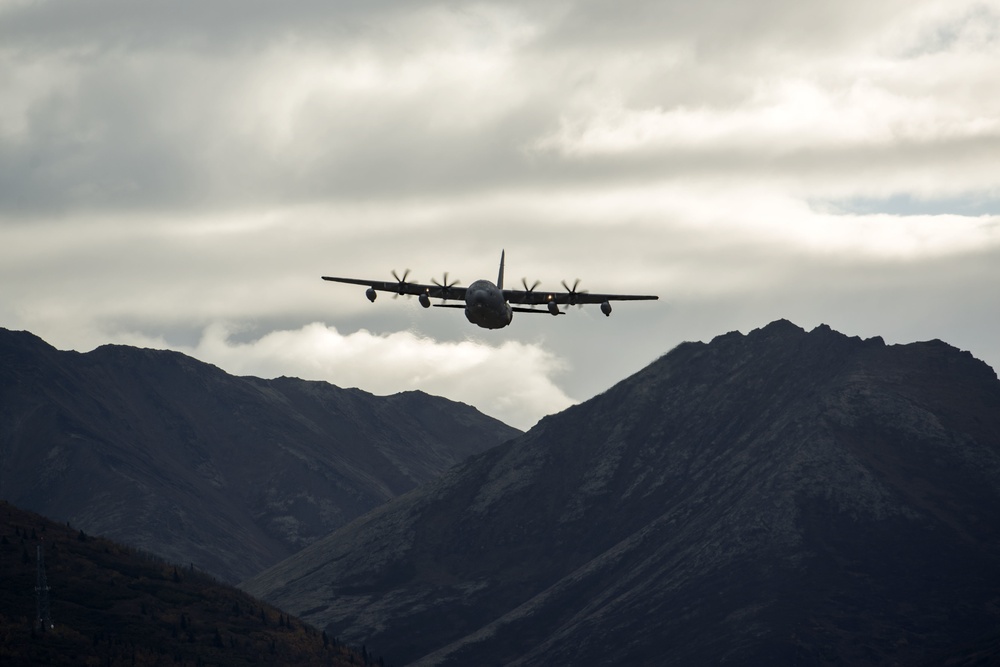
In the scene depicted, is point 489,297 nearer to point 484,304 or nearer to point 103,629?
point 484,304

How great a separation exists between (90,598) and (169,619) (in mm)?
11417

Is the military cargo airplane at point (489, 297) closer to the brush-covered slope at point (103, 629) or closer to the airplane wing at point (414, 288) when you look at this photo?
the airplane wing at point (414, 288)

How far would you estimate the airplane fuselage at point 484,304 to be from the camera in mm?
108062

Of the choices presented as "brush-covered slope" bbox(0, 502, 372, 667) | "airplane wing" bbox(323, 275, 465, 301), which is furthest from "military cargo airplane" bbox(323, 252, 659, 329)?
"brush-covered slope" bbox(0, 502, 372, 667)

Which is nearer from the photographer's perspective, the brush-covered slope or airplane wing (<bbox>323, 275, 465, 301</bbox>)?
airplane wing (<bbox>323, 275, 465, 301</bbox>)

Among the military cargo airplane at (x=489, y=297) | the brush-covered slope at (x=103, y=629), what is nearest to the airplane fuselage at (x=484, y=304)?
the military cargo airplane at (x=489, y=297)

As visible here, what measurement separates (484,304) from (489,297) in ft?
2.29

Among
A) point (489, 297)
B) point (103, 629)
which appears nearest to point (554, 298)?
point (489, 297)

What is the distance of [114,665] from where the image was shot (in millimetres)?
164875

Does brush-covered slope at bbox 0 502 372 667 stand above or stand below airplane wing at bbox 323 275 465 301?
below

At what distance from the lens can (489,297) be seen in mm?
108062

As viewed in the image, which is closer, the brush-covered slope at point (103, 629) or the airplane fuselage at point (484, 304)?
the airplane fuselage at point (484, 304)

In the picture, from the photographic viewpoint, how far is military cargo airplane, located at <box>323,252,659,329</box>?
356 ft

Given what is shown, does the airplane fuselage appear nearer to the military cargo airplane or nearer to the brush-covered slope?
the military cargo airplane
